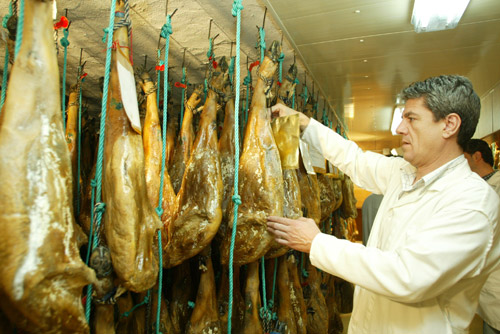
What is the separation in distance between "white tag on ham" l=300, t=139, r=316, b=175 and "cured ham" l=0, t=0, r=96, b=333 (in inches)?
74.6

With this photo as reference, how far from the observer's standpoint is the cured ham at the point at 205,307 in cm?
239

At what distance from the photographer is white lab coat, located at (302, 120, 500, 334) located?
63.8 inches

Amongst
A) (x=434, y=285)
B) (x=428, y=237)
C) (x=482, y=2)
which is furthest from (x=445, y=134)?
(x=482, y=2)

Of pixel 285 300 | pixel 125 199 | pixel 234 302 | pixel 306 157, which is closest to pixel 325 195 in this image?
pixel 306 157

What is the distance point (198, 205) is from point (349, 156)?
1307 millimetres

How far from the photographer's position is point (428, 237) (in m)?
1.64

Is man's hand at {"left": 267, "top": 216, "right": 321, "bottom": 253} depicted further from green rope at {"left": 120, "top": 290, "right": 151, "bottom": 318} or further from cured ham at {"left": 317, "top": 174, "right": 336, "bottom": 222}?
cured ham at {"left": 317, "top": 174, "right": 336, "bottom": 222}

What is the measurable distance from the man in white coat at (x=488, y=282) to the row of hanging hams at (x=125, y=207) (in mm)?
1794

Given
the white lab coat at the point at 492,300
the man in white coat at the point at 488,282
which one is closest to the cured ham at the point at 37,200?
the man in white coat at the point at 488,282

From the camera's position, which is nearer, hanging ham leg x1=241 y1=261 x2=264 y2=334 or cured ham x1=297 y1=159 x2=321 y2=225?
hanging ham leg x1=241 y1=261 x2=264 y2=334

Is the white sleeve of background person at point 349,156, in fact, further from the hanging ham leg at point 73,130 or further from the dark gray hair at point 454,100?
the hanging ham leg at point 73,130

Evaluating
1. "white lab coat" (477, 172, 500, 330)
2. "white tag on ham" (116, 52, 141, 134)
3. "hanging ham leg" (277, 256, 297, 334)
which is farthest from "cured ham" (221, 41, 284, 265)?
"white lab coat" (477, 172, 500, 330)

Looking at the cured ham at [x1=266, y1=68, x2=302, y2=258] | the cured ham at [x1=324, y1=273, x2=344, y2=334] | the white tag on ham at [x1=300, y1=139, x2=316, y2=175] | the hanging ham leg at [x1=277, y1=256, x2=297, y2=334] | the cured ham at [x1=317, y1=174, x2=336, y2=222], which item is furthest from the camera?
the cured ham at [x1=324, y1=273, x2=344, y2=334]

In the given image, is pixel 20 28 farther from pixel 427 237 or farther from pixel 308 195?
pixel 308 195
